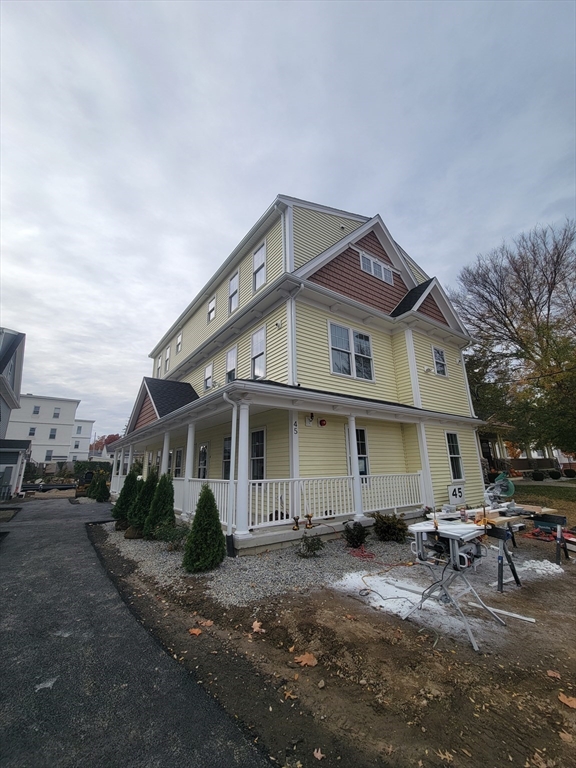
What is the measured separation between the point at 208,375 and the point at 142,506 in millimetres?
6149

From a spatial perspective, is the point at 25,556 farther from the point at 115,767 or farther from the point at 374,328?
the point at 374,328

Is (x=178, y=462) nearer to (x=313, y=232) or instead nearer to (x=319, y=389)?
(x=319, y=389)

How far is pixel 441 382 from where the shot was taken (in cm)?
1262

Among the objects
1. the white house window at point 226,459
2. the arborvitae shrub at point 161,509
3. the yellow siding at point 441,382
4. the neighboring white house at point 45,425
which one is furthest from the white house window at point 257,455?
the neighboring white house at point 45,425

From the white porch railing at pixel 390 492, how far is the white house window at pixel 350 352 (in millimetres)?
3375

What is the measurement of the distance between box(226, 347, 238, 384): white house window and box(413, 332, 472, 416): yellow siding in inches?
273

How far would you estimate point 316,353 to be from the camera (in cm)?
958

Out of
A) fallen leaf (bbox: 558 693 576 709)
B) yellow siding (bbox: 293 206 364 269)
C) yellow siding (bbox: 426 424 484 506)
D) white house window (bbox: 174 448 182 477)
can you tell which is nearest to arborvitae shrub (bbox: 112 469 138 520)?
white house window (bbox: 174 448 182 477)

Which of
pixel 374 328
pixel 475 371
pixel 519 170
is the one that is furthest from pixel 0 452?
pixel 519 170

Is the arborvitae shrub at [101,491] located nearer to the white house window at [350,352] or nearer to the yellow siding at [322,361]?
the yellow siding at [322,361]

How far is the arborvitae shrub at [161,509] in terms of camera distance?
27.9 feet

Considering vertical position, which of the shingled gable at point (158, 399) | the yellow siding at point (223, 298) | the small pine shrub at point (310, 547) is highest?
the yellow siding at point (223, 298)

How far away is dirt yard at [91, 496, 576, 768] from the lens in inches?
80.7

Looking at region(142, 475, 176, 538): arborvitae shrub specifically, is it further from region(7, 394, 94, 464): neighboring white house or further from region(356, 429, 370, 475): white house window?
region(7, 394, 94, 464): neighboring white house
